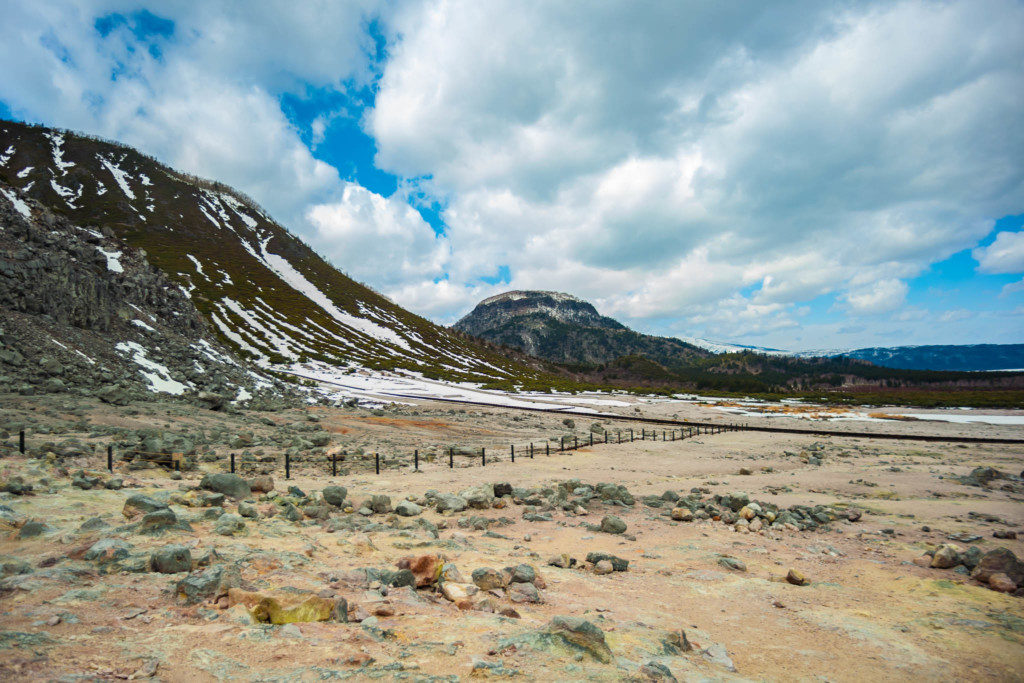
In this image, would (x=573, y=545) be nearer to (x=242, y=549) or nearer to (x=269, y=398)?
(x=242, y=549)

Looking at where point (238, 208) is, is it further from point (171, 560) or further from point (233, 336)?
point (171, 560)

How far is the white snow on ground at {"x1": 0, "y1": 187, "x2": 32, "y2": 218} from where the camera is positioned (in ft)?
121

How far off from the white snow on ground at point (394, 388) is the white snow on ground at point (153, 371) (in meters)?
26.0

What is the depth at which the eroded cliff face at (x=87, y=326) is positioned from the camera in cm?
2659

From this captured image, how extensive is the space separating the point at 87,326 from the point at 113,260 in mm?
17358

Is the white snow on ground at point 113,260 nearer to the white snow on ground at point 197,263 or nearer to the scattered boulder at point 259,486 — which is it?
the scattered boulder at point 259,486

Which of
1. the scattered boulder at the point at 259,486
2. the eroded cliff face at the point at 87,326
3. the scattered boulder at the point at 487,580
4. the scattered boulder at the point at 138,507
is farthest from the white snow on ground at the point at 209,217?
the scattered boulder at the point at 487,580

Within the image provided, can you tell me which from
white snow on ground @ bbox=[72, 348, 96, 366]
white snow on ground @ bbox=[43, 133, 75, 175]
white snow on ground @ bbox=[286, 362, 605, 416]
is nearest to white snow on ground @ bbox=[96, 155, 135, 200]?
white snow on ground @ bbox=[43, 133, 75, 175]

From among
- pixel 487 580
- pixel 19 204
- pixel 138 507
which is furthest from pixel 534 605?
pixel 19 204

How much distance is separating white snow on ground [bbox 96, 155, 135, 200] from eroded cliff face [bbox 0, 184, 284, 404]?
12080cm

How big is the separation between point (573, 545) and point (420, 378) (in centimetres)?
8518

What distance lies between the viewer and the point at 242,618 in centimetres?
592

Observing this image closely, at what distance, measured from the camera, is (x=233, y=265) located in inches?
4904

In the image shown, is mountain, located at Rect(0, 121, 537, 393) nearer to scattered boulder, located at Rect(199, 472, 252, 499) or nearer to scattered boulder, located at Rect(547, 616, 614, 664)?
scattered boulder, located at Rect(199, 472, 252, 499)
